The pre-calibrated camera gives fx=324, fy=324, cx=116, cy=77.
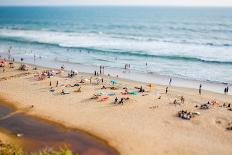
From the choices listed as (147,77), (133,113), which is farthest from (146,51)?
(133,113)

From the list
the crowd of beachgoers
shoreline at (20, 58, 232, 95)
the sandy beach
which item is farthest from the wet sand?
shoreline at (20, 58, 232, 95)

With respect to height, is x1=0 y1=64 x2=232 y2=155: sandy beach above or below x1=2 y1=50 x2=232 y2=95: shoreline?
below

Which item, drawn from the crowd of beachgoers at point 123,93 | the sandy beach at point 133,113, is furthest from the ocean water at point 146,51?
the sandy beach at point 133,113

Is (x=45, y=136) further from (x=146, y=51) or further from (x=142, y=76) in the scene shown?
(x=146, y=51)

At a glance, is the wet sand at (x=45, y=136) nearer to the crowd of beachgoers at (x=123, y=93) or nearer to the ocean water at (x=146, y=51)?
the crowd of beachgoers at (x=123, y=93)

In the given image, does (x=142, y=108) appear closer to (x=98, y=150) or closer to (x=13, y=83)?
(x=98, y=150)

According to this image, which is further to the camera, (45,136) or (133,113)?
(133,113)

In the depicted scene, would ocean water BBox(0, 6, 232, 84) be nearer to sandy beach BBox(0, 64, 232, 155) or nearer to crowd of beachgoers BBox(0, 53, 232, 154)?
crowd of beachgoers BBox(0, 53, 232, 154)

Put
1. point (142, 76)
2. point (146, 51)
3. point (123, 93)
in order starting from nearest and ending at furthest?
point (123, 93)
point (142, 76)
point (146, 51)

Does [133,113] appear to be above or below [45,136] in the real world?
above

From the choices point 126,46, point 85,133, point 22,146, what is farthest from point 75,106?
point 126,46
